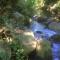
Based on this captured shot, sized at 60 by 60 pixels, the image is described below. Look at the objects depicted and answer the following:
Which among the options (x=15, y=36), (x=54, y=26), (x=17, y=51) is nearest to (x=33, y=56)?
(x=17, y=51)

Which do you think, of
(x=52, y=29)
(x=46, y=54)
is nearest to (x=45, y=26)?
(x=52, y=29)

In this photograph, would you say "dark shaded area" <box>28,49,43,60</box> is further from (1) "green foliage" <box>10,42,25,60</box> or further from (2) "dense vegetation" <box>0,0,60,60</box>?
(1) "green foliage" <box>10,42,25,60</box>

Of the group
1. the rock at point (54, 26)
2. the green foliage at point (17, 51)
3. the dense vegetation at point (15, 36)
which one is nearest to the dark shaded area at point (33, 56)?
the dense vegetation at point (15, 36)

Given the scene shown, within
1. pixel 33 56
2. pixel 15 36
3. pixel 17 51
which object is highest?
pixel 15 36

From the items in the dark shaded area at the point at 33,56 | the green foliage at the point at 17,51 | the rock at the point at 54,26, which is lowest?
the dark shaded area at the point at 33,56

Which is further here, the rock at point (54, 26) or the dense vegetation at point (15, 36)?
the rock at point (54, 26)

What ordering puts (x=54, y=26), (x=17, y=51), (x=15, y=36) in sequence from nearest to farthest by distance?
(x=17, y=51) < (x=15, y=36) < (x=54, y=26)

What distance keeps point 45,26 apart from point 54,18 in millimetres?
2078

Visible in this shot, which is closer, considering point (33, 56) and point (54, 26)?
point (33, 56)

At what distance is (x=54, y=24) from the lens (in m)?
12.2

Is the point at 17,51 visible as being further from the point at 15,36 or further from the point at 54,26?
the point at 54,26

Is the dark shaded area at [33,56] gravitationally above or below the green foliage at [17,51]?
below

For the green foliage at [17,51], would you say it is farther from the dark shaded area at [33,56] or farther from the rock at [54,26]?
the rock at [54,26]

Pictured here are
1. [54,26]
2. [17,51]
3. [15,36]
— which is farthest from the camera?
[54,26]
